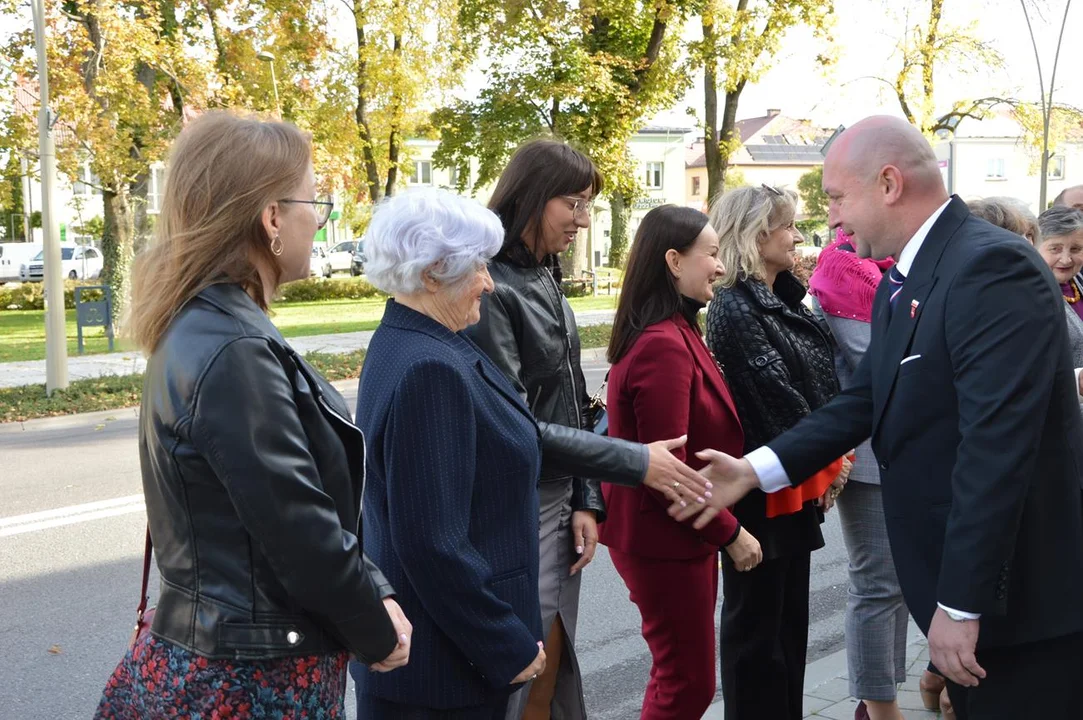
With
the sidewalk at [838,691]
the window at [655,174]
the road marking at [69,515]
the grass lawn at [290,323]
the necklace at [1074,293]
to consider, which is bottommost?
the sidewalk at [838,691]

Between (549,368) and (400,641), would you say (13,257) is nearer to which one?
(549,368)

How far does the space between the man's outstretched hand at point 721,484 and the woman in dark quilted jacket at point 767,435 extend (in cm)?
41

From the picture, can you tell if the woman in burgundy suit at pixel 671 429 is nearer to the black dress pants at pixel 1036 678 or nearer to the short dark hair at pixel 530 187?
the short dark hair at pixel 530 187

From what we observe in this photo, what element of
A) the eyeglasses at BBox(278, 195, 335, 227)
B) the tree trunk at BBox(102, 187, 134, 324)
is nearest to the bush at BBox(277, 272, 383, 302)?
the tree trunk at BBox(102, 187, 134, 324)

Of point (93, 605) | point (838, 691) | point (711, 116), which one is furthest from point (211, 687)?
point (711, 116)

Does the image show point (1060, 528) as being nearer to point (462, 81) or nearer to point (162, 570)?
point (162, 570)

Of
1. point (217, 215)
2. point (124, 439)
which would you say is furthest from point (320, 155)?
point (217, 215)

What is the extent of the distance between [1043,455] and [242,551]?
5.92 feet

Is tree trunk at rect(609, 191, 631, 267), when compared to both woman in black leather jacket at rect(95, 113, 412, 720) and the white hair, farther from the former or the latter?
woman in black leather jacket at rect(95, 113, 412, 720)

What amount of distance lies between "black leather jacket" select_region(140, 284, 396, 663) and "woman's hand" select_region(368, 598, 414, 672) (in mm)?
51

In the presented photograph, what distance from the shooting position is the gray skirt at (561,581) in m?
3.35

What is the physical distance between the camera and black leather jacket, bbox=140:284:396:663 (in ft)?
6.45

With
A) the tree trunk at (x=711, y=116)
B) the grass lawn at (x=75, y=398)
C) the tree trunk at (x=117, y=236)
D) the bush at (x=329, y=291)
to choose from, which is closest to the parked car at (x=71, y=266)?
the bush at (x=329, y=291)

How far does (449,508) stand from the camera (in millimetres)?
2436
